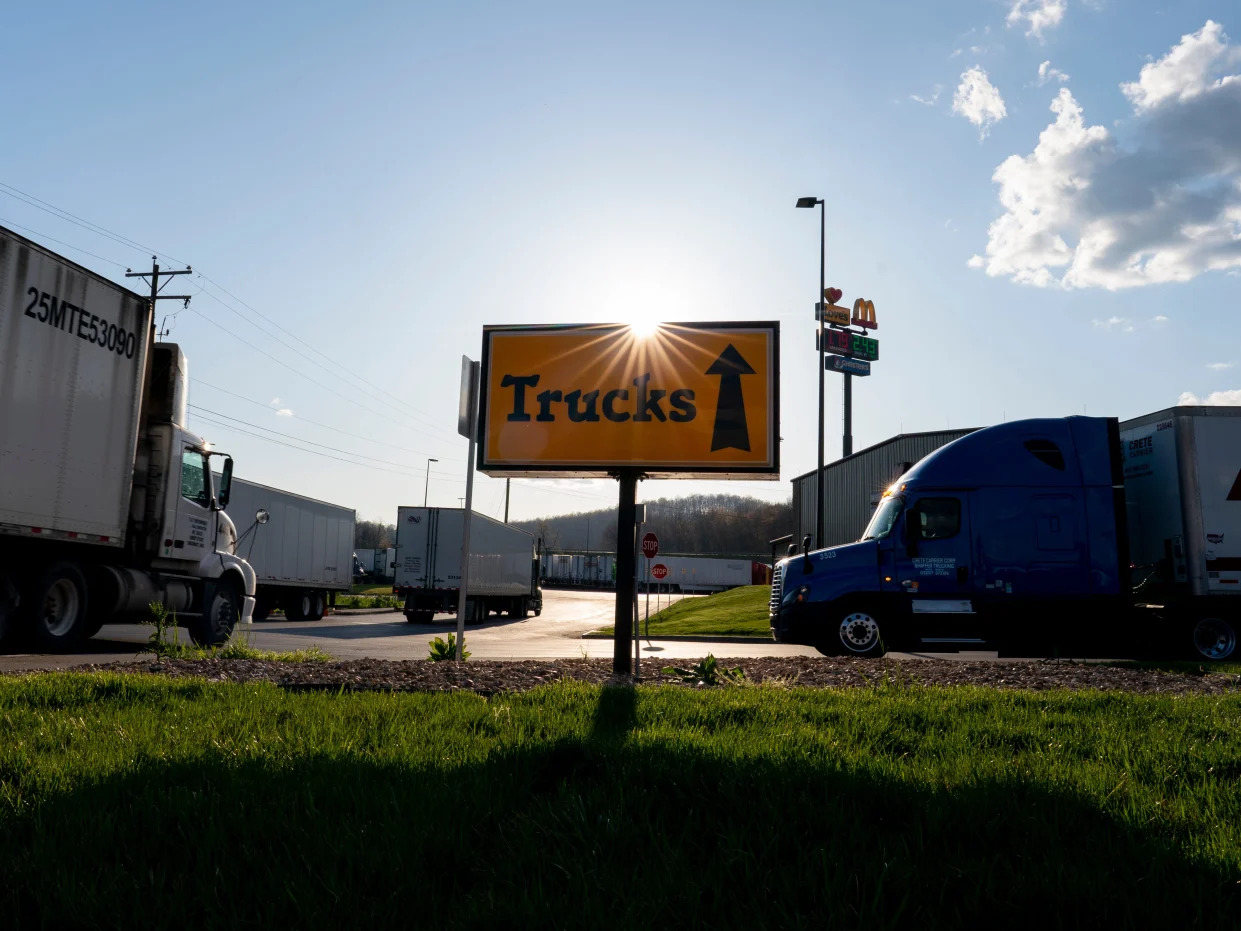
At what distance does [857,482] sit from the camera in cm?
3581

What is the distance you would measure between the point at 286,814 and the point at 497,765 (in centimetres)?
96

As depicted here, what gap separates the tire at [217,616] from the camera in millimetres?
14953

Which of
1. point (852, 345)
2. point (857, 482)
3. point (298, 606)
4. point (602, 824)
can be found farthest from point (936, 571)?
point (852, 345)

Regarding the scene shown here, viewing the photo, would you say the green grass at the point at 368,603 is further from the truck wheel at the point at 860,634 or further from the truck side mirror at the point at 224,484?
the truck wheel at the point at 860,634

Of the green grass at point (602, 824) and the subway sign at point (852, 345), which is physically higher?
the subway sign at point (852, 345)

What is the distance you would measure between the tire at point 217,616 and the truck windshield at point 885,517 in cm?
1061

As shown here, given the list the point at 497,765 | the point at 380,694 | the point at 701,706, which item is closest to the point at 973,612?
the point at 701,706

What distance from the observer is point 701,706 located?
6102mm

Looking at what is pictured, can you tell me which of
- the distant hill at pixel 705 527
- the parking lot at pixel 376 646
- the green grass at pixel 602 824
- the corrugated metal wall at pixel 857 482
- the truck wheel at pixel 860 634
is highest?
the distant hill at pixel 705 527

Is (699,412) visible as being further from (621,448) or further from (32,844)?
(32,844)

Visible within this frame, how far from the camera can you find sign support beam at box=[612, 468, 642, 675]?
9.77 metres

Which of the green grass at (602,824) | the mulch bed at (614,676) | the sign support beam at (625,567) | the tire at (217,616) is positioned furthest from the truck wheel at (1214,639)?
the tire at (217,616)

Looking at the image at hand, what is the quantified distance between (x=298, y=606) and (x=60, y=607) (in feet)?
59.3

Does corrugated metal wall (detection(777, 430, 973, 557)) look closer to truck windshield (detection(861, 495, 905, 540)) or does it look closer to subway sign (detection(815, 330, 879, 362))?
subway sign (detection(815, 330, 879, 362))
